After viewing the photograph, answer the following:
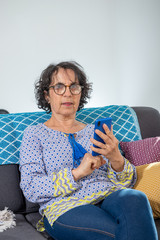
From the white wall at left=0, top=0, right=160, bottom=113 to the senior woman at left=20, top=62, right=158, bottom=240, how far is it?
163 centimetres

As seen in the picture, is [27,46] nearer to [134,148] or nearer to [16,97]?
[16,97]

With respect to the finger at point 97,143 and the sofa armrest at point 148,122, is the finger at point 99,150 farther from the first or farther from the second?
the sofa armrest at point 148,122

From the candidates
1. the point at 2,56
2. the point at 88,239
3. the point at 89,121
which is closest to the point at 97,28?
the point at 2,56

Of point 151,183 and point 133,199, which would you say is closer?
point 133,199

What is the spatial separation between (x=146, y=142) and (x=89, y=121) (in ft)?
1.24

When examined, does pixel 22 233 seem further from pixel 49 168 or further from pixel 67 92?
pixel 67 92

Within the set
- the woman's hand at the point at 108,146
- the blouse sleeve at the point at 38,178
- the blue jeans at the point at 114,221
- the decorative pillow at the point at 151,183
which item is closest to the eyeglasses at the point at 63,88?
the blouse sleeve at the point at 38,178

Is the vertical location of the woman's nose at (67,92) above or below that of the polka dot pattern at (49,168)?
above

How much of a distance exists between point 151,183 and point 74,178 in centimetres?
42

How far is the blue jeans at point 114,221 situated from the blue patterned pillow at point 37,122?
1.93 feet

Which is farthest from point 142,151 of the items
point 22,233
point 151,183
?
point 22,233

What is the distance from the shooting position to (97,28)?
375 cm

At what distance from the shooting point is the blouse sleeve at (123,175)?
1.47 m

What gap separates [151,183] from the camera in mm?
1508
